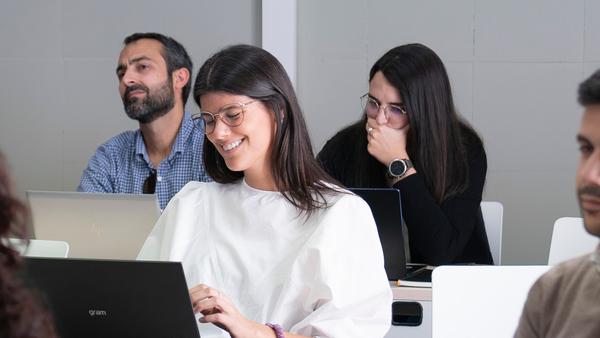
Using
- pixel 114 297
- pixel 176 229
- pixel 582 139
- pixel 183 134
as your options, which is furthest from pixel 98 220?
pixel 582 139

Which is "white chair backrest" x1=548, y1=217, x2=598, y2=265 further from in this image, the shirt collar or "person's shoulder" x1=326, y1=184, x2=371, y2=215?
the shirt collar

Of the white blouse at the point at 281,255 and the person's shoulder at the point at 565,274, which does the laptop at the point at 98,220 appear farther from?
the person's shoulder at the point at 565,274

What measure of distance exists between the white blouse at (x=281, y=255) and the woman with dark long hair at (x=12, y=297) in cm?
124

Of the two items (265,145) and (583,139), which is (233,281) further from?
(583,139)

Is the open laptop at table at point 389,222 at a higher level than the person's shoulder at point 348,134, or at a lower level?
lower

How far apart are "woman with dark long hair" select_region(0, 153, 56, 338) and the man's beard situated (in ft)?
9.36

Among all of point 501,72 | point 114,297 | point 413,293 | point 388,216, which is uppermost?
point 501,72

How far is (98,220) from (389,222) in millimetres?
813

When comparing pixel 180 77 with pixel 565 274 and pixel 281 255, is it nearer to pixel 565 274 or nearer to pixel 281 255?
pixel 281 255

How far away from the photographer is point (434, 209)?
3.21m

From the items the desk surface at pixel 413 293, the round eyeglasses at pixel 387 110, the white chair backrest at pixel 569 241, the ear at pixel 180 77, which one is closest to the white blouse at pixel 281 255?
the desk surface at pixel 413 293

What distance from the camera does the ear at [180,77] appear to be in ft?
12.8

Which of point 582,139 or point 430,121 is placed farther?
point 430,121

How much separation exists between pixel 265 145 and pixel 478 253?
49.9 inches
